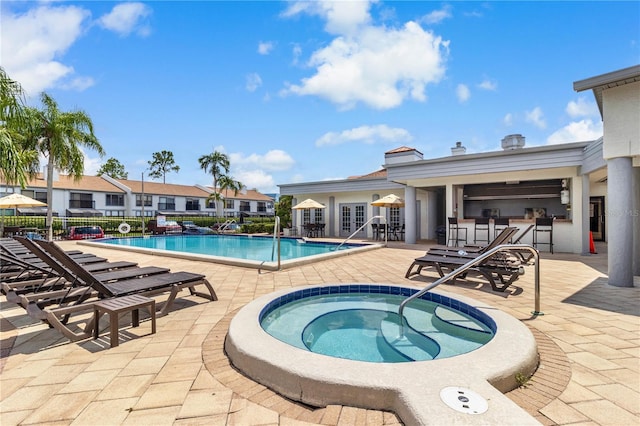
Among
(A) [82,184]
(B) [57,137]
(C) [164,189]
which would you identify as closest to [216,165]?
(C) [164,189]

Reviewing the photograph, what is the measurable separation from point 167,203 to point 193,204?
3.60m

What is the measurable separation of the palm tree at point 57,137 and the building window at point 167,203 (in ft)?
77.9

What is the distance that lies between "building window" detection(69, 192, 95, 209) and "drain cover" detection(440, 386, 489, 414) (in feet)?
138

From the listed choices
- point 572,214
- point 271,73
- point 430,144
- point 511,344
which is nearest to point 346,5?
point 271,73

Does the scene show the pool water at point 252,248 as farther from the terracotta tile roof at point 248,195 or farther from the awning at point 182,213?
the terracotta tile roof at point 248,195

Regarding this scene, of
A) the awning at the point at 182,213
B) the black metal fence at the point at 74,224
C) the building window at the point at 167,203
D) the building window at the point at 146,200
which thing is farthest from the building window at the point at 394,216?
the building window at the point at 167,203

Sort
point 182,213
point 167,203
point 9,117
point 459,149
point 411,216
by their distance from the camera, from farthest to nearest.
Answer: point 182,213 → point 167,203 → point 459,149 → point 411,216 → point 9,117

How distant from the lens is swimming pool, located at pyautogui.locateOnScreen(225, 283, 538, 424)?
1902mm

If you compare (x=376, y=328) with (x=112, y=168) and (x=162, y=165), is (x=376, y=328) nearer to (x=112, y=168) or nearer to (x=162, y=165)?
(x=162, y=165)

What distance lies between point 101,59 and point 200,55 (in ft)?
9.84

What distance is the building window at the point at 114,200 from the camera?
36.9 meters

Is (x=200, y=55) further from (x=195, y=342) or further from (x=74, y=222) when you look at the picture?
(x=74, y=222)

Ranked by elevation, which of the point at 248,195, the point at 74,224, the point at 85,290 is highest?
the point at 248,195

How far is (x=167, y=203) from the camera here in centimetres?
4131
